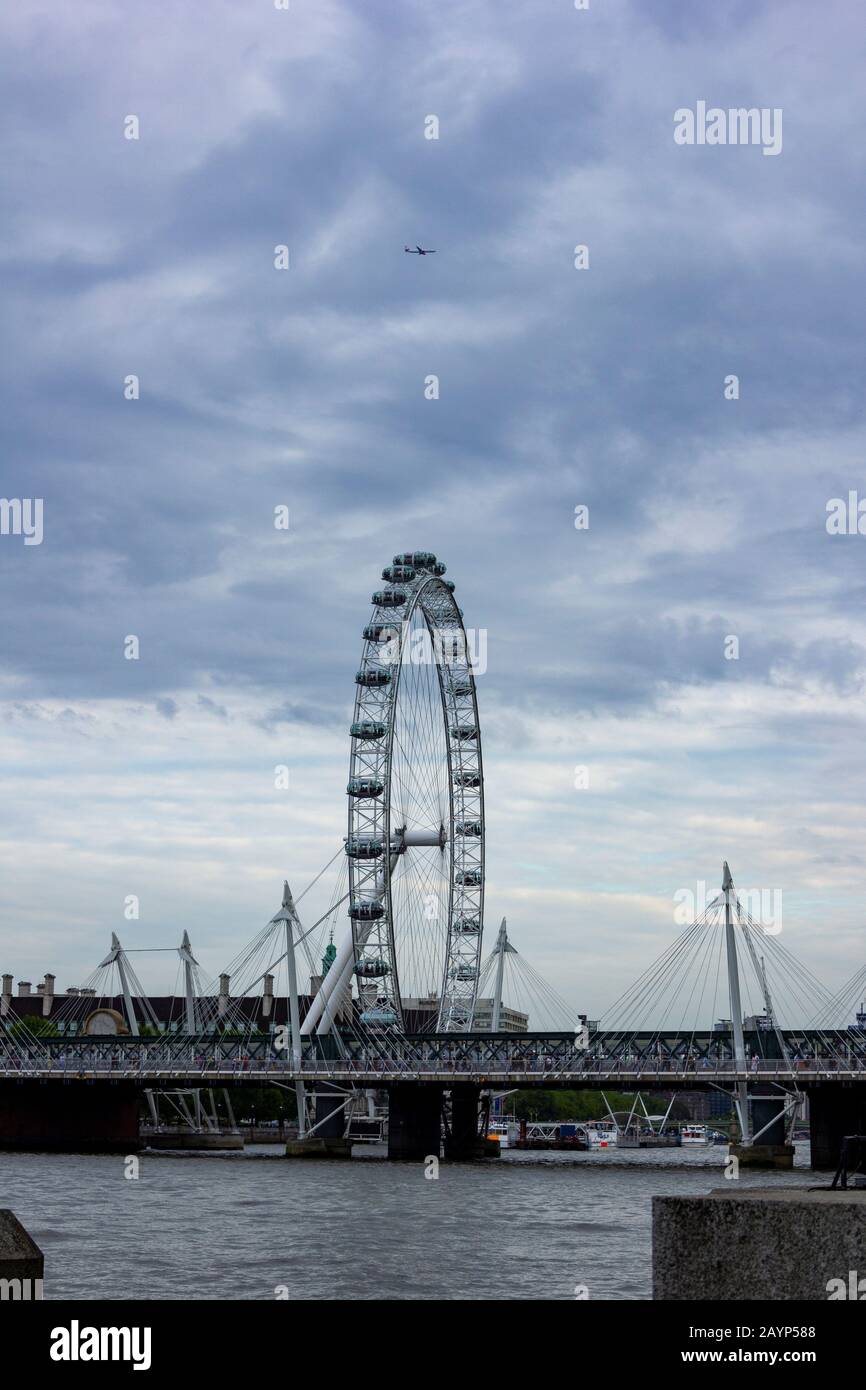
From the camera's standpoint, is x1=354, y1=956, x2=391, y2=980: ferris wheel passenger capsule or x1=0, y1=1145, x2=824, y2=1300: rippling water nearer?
x1=0, y1=1145, x2=824, y2=1300: rippling water

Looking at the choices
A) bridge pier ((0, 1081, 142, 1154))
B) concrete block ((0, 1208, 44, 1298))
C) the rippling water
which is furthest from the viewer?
bridge pier ((0, 1081, 142, 1154))

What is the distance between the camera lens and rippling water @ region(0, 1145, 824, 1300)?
95.2ft

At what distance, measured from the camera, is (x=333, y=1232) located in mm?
39750

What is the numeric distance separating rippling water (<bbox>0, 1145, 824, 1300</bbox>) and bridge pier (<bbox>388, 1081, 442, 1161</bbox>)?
1945cm

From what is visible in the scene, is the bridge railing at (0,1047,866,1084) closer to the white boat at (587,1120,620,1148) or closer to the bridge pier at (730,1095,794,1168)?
the bridge pier at (730,1095,794,1168)

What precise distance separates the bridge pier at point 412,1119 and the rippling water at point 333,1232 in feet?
63.8

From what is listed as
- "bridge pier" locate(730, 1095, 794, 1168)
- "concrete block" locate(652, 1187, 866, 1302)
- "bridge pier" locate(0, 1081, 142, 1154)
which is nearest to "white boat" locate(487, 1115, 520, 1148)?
"bridge pier" locate(0, 1081, 142, 1154)

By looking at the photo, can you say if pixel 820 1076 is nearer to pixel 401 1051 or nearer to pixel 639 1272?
pixel 401 1051

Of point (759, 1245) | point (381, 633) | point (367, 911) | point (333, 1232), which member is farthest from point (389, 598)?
point (759, 1245)

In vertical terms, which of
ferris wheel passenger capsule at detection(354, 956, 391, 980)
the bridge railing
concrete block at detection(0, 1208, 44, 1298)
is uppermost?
ferris wheel passenger capsule at detection(354, 956, 391, 980)

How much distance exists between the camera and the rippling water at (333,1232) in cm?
2903

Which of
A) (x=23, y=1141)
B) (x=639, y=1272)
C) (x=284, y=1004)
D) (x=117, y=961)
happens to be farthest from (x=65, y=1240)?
(x=284, y=1004)

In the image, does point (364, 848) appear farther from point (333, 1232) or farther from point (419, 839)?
point (333, 1232)
